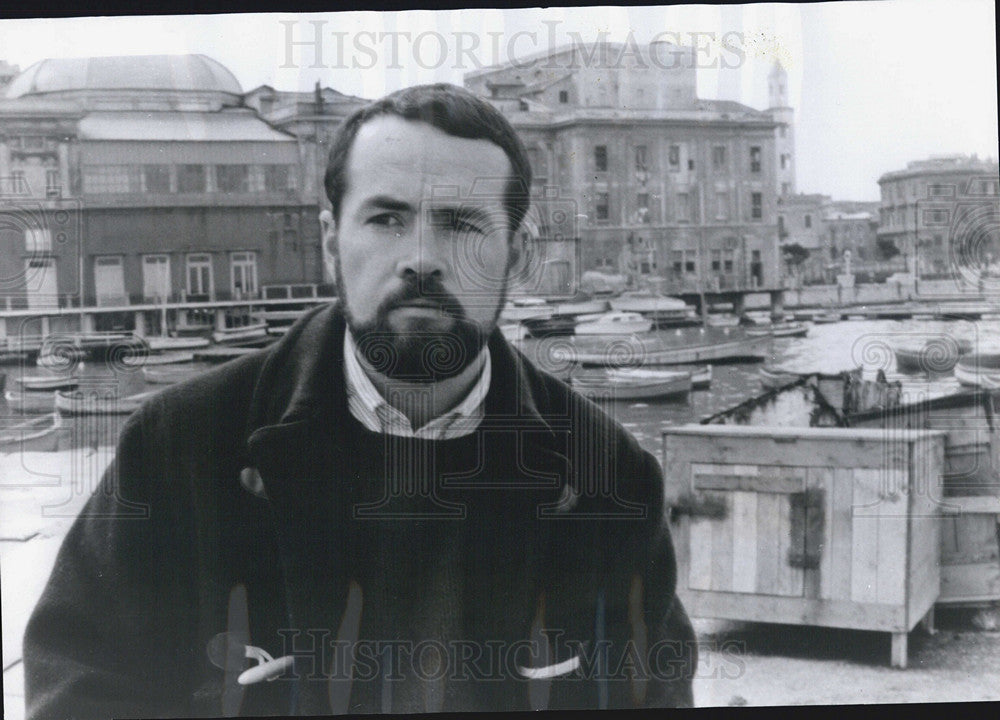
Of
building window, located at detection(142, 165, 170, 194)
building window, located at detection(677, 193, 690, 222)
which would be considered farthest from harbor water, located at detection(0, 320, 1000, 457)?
building window, located at detection(142, 165, 170, 194)

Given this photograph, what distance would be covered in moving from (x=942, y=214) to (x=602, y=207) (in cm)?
140

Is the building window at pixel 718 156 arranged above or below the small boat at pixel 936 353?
above

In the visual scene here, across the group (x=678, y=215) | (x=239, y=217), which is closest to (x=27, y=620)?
(x=239, y=217)

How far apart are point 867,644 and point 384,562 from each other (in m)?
2.02

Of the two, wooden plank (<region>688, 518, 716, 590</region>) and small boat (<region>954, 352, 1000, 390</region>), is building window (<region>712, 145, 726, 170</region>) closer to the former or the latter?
small boat (<region>954, 352, 1000, 390</region>)

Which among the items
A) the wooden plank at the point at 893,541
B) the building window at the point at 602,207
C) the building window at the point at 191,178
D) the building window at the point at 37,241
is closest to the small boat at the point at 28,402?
the building window at the point at 37,241

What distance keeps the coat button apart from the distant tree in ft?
8.86

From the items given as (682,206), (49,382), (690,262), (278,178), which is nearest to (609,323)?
(690,262)

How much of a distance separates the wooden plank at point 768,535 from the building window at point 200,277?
7.93 feet

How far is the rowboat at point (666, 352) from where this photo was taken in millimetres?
5492

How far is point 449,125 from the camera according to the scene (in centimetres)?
533

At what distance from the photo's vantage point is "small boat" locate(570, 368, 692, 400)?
215 inches

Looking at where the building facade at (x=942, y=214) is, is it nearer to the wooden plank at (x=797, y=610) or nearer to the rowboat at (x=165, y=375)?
→ the wooden plank at (x=797, y=610)

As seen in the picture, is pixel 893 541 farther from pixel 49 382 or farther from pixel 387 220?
pixel 49 382
